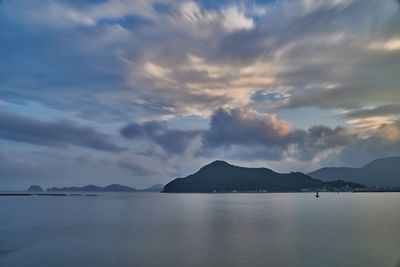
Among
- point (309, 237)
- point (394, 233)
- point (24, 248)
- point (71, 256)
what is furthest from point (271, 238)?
point (24, 248)

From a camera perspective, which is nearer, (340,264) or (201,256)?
(340,264)

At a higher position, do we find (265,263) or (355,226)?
(355,226)

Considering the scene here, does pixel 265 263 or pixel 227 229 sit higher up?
pixel 227 229

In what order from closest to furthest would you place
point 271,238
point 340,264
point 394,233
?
point 340,264
point 271,238
point 394,233

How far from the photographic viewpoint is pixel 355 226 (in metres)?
55.1

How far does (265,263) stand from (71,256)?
1812 cm

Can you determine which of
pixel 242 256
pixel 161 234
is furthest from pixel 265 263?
pixel 161 234

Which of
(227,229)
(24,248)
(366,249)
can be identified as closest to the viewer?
(366,249)

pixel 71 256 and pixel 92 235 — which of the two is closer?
pixel 71 256

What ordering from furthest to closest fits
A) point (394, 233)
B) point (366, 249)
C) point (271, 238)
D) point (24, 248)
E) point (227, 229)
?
point (227, 229)
point (394, 233)
point (271, 238)
point (24, 248)
point (366, 249)

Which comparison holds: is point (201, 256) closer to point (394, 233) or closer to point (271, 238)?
point (271, 238)

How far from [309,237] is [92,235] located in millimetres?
28108

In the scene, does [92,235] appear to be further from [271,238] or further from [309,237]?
[309,237]

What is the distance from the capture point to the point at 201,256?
1286 inches
